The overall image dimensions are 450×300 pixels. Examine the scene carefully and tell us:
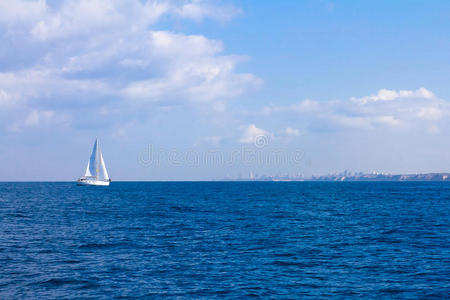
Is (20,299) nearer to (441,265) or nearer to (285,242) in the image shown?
(285,242)

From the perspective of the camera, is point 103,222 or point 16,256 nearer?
point 16,256

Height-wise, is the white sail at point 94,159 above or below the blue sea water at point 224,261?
above

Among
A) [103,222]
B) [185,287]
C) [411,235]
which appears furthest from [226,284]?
[103,222]

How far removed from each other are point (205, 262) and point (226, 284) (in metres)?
6.24

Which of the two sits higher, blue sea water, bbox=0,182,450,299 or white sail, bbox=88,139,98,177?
white sail, bbox=88,139,98,177

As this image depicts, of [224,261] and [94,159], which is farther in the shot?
[94,159]

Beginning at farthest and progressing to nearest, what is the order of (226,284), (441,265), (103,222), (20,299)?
(103,222) → (441,265) → (226,284) → (20,299)

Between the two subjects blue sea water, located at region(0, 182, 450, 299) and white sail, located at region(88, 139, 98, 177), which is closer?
blue sea water, located at region(0, 182, 450, 299)

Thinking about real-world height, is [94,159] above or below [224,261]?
above

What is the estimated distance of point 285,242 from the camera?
1582 inches

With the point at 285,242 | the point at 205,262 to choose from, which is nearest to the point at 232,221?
the point at 285,242

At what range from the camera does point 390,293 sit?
2305 cm

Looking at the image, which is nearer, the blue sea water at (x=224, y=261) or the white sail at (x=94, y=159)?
the blue sea water at (x=224, y=261)

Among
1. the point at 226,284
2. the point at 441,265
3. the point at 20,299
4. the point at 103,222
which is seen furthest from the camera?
the point at 103,222
